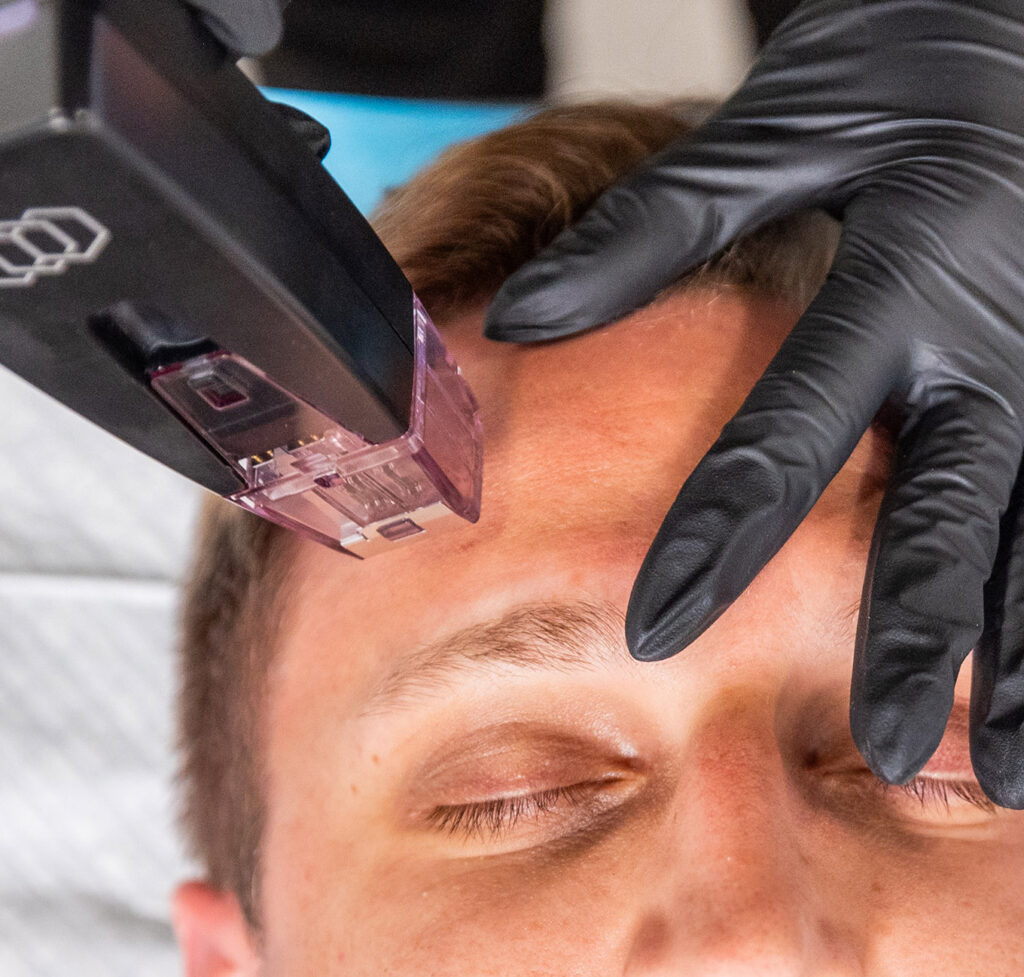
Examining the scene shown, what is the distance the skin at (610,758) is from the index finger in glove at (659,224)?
0.18ft

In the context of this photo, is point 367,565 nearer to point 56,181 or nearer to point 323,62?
point 56,181

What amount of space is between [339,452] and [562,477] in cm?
20

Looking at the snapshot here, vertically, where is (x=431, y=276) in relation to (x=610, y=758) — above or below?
above

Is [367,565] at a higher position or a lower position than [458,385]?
lower

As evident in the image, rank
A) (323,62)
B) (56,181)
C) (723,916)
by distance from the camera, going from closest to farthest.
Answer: (56,181), (723,916), (323,62)

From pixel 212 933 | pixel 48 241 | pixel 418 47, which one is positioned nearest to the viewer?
pixel 48 241

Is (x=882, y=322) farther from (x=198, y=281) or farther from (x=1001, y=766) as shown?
(x=198, y=281)

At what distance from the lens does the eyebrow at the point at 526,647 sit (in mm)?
701

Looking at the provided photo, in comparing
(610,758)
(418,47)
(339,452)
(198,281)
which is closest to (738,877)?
(610,758)

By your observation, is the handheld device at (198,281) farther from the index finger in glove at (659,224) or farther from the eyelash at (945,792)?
the eyelash at (945,792)

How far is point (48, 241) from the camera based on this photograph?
419 mm

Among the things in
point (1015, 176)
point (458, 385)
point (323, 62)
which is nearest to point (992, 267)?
point (1015, 176)

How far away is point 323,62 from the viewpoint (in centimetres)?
142

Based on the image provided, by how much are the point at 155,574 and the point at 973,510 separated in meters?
1.18
